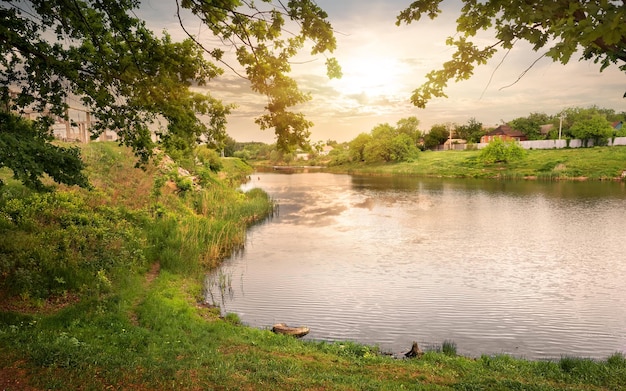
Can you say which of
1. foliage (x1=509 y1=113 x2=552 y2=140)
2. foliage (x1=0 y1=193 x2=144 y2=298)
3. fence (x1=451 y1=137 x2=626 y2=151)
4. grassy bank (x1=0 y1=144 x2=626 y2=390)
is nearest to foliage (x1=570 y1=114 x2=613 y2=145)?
fence (x1=451 y1=137 x2=626 y2=151)

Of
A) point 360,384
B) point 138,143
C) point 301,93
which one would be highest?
point 301,93

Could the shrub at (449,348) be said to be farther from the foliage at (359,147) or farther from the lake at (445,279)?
the foliage at (359,147)

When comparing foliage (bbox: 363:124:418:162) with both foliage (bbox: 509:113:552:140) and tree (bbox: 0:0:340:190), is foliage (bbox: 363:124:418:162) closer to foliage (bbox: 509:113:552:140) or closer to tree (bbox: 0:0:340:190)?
foliage (bbox: 509:113:552:140)

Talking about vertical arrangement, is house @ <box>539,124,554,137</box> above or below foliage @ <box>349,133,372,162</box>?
above

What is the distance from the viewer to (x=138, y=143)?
12453 millimetres

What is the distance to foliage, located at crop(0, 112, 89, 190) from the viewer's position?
28.7ft

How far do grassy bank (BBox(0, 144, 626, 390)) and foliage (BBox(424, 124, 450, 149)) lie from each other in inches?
4913

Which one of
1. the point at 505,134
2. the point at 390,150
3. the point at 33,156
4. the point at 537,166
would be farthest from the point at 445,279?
the point at 505,134

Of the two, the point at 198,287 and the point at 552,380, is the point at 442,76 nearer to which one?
the point at 552,380

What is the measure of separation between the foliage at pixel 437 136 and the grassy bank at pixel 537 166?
2533cm

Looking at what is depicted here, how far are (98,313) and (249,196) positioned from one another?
34.9 m

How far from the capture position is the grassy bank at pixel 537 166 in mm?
75312

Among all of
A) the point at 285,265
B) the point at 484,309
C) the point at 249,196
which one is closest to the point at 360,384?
the point at 484,309

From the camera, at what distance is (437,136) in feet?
449
